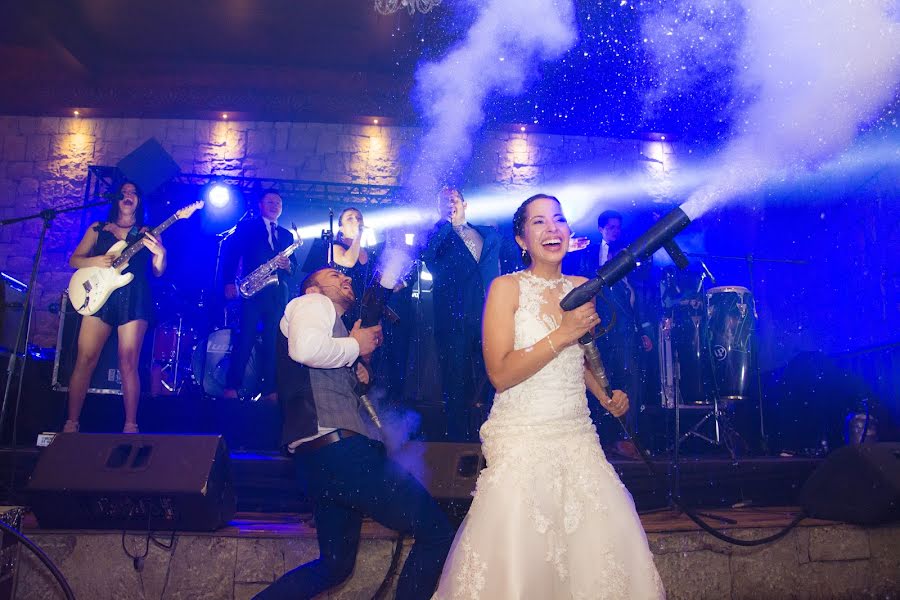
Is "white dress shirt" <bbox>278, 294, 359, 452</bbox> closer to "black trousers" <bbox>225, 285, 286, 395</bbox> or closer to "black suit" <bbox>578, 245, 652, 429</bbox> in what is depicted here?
"black trousers" <bbox>225, 285, 286, 395</bbox>

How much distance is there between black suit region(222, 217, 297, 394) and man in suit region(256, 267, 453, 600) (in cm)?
340

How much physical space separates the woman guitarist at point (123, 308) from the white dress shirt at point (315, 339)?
320 centimetres

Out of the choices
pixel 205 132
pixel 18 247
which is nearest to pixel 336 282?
pixel 205 132

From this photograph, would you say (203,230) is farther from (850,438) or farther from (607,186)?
(850,438)

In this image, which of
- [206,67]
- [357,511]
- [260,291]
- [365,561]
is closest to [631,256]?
[357,511]

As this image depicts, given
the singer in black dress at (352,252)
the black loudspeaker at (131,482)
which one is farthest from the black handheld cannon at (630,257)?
the singer in black dress at (352,252)

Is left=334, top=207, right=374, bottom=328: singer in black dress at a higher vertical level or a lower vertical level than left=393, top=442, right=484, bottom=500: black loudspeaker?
higher

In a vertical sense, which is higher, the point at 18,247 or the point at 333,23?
the point at 333,23

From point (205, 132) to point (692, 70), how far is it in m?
6.99

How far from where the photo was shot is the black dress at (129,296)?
5.83 metres

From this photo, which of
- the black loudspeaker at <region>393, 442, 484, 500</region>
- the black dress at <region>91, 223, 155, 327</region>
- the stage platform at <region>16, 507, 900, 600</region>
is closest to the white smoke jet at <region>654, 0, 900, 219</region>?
the stage platform at <region>16, 507, 900, 600</region>

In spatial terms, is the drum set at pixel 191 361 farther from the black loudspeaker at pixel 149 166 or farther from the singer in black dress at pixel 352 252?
the black loudspeaker at pixel 149 166

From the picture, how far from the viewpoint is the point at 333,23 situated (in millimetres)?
8445

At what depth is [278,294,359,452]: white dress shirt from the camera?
2.98 m
